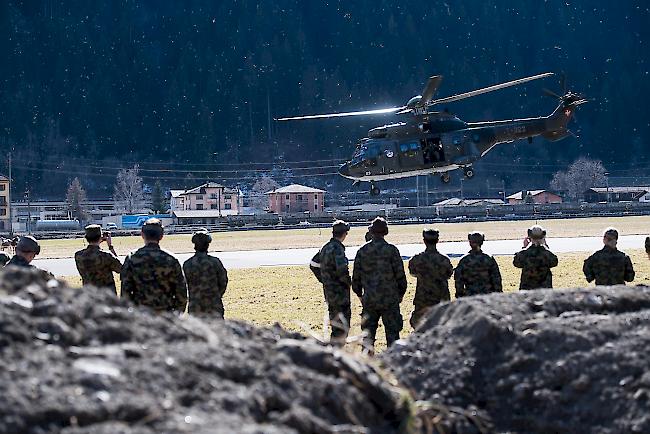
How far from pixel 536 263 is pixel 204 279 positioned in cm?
390

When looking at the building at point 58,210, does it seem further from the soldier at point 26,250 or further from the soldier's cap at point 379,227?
the soldier's cap at point 379,227

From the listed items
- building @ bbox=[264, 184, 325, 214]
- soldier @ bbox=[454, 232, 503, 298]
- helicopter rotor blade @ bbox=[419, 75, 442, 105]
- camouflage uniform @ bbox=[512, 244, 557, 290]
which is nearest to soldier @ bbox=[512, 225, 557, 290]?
camouflage uniform @ bbox=[512, 244, 557, 290]

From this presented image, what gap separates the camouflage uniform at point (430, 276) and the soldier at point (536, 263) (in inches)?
39.7

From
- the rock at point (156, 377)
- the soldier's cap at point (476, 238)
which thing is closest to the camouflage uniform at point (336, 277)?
the soldier's cap at point (476, 238)

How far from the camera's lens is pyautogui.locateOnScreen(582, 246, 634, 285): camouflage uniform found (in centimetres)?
1009

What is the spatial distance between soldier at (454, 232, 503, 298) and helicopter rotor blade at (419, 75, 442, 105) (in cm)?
2065

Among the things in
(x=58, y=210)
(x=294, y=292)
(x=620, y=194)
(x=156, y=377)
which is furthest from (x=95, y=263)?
(x=58, y=210)

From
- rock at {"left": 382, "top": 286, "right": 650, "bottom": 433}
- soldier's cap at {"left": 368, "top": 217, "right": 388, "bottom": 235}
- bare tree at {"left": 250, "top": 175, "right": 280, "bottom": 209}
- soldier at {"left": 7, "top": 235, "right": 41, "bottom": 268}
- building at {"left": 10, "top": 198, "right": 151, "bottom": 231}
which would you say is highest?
bare tree at {"left": 250, "top": 175, "right": 280, "bottom": 209}

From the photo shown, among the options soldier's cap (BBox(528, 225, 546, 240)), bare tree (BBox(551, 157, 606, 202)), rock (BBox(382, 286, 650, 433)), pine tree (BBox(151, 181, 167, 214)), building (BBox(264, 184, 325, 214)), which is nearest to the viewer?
rock (BBox(382, 286, 650, 433))

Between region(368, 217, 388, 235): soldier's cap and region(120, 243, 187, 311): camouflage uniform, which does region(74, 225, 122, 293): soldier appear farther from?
region(368, 217, 388, 235): soldier's cap

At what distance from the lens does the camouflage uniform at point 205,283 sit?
9.34 meters

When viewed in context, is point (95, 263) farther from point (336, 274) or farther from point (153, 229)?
point (336, 274)

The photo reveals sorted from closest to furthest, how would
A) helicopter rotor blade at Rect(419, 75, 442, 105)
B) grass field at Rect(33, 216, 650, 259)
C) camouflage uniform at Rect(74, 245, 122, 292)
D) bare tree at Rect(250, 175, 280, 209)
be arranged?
camouflage uniform at Rect(74, 245, 122, 292)
helicopter rotor blade at Rect(419, 75, 442, 105)
grass field at Rect(33, 216, 650, 259)
bare tree at Rect(250, 175, 280, 209)

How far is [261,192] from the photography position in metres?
151
